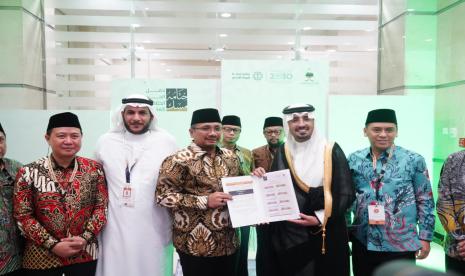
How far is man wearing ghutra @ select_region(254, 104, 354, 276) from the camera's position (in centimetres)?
234

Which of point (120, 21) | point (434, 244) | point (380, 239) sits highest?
point (120, 21)

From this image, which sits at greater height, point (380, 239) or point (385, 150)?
point (385, 150)

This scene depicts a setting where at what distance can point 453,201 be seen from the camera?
2.40m

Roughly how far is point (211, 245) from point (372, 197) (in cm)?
117

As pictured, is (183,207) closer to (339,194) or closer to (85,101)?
(339,194)

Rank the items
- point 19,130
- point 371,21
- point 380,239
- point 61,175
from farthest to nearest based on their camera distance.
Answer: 1. point 371,21
2. point 19,130
3. point 380,239
4. point 61,175

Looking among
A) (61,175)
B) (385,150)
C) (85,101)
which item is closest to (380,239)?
(385,150)

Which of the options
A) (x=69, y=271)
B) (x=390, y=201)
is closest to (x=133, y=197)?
(x=69, y=271)

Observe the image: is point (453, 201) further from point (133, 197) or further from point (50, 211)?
point (50, 211)

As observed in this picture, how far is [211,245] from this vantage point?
2289 millimetres

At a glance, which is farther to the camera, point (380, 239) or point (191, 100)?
point (191, 100)

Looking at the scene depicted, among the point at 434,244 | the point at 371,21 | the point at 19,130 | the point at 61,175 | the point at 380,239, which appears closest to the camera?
the point at 61,175

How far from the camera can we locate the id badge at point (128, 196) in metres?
2.47

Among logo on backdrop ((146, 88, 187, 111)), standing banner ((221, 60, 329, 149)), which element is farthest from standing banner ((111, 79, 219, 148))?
standing banner ((221, 60, 329, 149))
